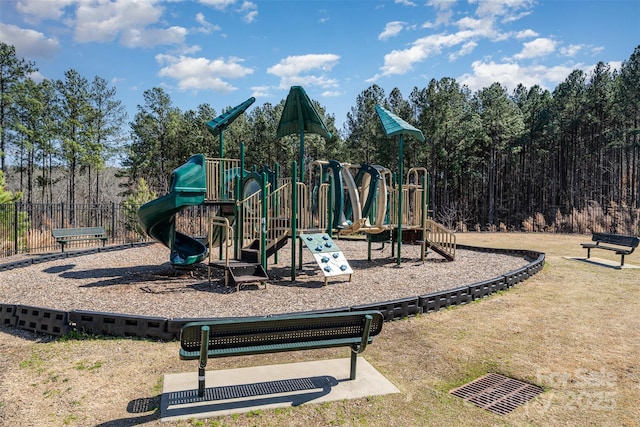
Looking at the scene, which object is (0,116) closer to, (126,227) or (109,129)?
(109,129)

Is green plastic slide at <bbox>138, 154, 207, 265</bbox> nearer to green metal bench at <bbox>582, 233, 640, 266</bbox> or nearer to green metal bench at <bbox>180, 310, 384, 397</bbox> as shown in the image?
green metal bench at <bbox>180, 310, 384, 397</bbox>

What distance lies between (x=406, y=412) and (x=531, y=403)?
1276mm

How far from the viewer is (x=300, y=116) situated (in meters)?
11.5

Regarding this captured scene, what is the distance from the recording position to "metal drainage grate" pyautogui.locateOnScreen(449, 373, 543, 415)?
3.95 meters

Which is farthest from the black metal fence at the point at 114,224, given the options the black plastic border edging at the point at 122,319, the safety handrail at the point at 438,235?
the safety handrail at the point at 438,235

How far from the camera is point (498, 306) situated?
7855mm

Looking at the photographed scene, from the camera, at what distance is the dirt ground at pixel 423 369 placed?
12.1 feet

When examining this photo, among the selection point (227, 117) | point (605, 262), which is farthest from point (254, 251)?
point (605, 262)

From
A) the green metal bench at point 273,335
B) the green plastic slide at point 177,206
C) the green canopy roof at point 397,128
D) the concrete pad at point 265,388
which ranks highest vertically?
the green canopy roof at point 397,128

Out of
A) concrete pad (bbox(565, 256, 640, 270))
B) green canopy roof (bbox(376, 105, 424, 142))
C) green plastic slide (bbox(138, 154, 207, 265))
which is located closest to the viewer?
green plastic slide (bbox(138, 154, 207, 265))

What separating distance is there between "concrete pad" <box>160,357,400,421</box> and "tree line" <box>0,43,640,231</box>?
1236 inches

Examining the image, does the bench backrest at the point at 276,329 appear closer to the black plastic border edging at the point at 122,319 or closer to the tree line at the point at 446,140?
the black plastic border edging at the point at 122,319

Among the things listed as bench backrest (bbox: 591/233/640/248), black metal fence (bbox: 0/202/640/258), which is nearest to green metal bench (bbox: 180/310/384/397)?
black metal fence (bbox: 0/202/640/258)

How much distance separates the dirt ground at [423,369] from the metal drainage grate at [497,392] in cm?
11
